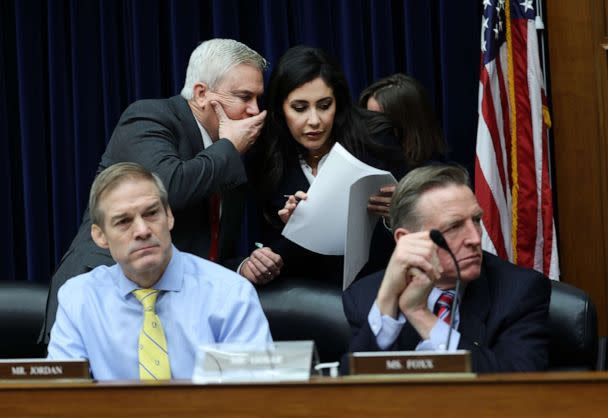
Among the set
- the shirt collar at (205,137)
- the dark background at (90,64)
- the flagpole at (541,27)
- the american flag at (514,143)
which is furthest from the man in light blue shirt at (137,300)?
the flagpole at (541,27)

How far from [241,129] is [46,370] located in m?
1.39

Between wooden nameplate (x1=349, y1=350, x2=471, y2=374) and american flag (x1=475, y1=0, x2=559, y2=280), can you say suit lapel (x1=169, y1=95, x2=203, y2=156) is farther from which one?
wooden nameplate (x1=349, y1=350, x2=471, y2=374)

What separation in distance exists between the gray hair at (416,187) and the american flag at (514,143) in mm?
1514

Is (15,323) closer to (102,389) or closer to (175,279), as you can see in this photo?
(175,279)

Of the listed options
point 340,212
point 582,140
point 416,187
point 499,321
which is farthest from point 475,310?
point 582,140

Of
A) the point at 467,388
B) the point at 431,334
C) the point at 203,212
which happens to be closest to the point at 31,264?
the point at 203,212

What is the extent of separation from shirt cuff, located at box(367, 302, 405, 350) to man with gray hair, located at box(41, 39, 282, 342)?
82 centimetres

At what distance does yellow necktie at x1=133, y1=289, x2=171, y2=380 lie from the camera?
2.93 m

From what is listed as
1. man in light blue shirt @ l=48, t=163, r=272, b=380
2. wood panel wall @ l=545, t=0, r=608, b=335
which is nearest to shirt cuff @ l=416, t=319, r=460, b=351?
man in light blue shirt @ l=48, t=163, r=272, b=380

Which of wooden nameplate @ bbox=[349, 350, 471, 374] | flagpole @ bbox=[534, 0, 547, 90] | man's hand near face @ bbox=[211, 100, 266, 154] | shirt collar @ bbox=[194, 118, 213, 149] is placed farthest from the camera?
flagpole @ bbox=[534, 0, 547, 90]

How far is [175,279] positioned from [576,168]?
2288mm

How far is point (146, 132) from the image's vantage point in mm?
3551

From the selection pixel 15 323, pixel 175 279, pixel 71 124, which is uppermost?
pixel 71 124

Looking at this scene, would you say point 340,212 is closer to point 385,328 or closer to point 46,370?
point 385,328
